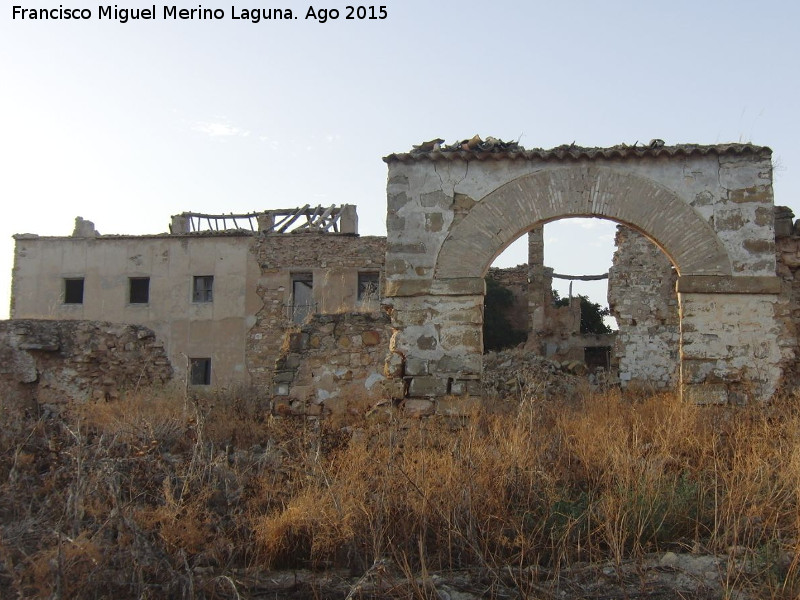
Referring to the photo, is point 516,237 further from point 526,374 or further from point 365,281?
point 365,281

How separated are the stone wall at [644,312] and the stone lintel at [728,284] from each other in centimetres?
891

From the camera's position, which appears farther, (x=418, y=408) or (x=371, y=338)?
(x=371, y=338)

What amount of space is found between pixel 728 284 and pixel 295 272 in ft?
46.6

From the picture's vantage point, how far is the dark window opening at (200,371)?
67.2 ft

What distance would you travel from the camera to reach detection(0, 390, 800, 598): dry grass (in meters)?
4.44

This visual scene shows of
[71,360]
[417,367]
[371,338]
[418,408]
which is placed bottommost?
[418,408]

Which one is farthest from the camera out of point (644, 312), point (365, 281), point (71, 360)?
point (365, 281)

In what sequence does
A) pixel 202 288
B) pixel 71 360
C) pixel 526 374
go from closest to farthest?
pixel 71 360, pixel 526 374, pixel 202 288

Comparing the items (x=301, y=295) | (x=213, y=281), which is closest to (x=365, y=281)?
(x=301, y=295)

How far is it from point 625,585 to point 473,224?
14.6 feet

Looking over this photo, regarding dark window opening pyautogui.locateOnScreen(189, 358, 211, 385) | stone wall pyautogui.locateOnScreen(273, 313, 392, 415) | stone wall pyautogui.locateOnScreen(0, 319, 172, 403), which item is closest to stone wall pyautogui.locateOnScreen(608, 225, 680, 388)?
stone wall pyautogui.locateOnScreen(273, 313, 392, 415)

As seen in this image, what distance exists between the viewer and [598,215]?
7996mm

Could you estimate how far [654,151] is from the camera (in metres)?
7.80

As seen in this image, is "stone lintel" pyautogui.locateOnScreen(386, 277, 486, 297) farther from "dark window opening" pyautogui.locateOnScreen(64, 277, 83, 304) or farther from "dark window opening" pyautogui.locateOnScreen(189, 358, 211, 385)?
"dark window opening" pyautogui.locateOnScreen(64, 277, 83, 304)
